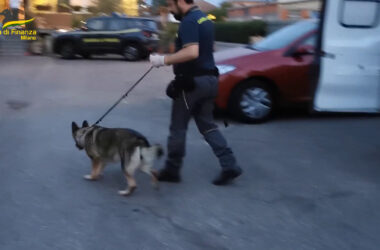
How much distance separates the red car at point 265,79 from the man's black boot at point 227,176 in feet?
8.88

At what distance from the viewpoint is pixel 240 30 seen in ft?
91.4

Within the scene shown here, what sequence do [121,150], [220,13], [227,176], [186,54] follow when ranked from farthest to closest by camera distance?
[220,13] → [227,176] → [121,150] → [186,54]

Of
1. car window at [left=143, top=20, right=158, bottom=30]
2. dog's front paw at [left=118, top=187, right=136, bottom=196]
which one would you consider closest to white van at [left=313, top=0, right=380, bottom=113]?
dog's front paw at [left=118, top=187, right=136, bottom=196]

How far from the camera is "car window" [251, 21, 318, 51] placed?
7.83 meters

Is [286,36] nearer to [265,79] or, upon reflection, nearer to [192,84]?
[265,79]


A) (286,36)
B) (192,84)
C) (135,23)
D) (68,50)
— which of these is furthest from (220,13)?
(192,84)

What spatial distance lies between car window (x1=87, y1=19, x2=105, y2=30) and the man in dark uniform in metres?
14.3

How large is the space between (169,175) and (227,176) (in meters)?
0.57

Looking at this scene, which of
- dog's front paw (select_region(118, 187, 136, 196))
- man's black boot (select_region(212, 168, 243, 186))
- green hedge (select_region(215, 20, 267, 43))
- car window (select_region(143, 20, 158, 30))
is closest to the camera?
dog's front paw (select_region(118, 187, 136, 196))

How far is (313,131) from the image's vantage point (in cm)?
730

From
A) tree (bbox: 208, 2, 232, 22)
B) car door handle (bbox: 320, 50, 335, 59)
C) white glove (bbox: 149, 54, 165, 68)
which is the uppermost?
white glove (bbox: 149, 54, 165, 68)

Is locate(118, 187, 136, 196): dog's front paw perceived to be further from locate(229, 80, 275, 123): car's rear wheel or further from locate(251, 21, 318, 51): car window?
locate(251, 21, 318, 51): car window

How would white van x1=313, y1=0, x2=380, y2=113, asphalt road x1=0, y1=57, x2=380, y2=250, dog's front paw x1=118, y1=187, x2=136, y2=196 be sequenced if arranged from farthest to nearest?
white van x1=313, y1=0, x2=380, y2=113 → dog's front paw x1=118, y1=187, x2=136, y2=196 → asphalt road x1=0, y1=57, x2=380, y2=250

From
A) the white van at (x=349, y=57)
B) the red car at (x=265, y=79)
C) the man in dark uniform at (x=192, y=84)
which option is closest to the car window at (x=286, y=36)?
the red car at (x=265, y=79)
